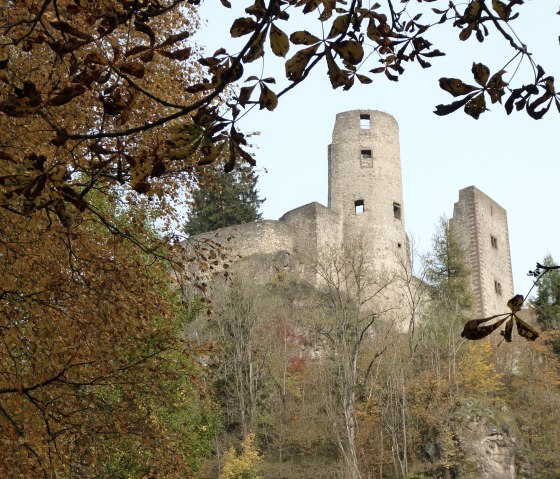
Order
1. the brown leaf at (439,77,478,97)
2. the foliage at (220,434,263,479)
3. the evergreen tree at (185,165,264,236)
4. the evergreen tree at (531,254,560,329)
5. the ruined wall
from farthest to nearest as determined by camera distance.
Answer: the evergreen tree at (185,165,264,236)
the ruined wall
the evergreen tree at (531,254,560,329)
the foliage at (220,434,263,479)
the brown leaf at (439,77,478,97)

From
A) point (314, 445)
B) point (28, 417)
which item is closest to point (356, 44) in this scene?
point (28, 417)

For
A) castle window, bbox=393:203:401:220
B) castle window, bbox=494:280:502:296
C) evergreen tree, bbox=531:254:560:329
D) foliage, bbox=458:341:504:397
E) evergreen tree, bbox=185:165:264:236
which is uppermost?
evergreen tree, bbox=185:165:264:236

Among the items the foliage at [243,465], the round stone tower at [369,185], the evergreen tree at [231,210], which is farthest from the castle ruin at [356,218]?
the foliage at [243,465]

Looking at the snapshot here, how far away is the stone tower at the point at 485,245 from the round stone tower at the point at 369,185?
4.32 m

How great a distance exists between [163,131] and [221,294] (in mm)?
22928

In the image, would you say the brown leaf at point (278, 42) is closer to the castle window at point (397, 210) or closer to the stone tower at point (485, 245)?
the castle window at point (397, 210)

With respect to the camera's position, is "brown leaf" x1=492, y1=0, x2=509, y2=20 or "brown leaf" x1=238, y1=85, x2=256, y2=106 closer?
→ "brown leaf" x1=238, y1=85, x2=256, y2=106

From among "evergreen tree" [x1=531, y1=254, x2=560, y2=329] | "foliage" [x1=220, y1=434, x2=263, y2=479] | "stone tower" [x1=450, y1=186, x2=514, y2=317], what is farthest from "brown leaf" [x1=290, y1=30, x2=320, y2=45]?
"stone tower" [x1=450, y1=186, x2=514, y2=317]

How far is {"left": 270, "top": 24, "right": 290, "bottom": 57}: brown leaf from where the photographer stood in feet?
9.86

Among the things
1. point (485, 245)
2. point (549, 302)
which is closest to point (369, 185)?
point (485, 245)

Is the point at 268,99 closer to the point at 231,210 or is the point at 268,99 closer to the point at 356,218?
the point at 356,218

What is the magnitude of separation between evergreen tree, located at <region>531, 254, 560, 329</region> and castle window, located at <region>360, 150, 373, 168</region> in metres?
8.63

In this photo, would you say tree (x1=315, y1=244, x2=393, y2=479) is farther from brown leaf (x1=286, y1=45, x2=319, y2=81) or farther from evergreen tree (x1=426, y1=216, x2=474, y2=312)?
brown leaf (x1=286, y1=45, x2=319, y2=81)

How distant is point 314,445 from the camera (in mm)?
25734
